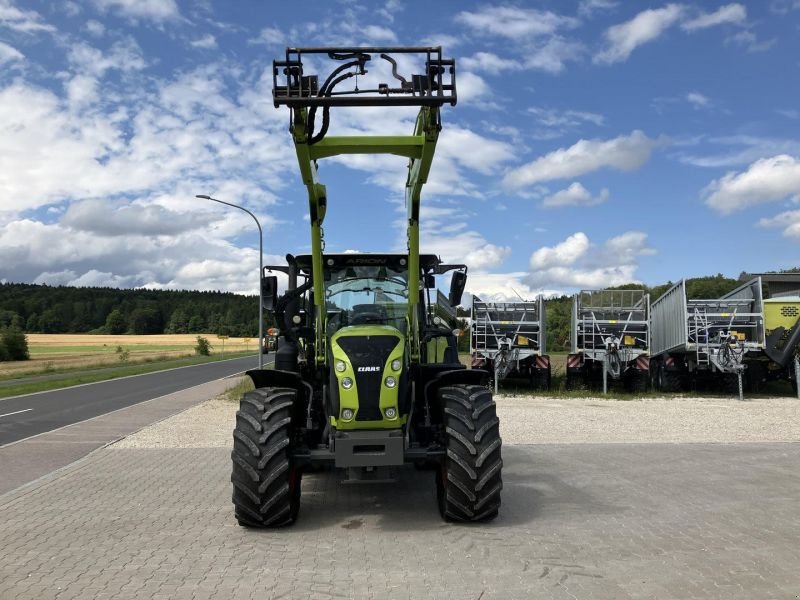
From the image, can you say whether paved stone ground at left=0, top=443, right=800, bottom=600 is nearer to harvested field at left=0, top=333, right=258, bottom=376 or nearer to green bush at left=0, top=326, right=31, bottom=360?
harvested field at left=0, top=333, right=258, bottom=376

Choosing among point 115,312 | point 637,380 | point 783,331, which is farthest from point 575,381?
point 115,312

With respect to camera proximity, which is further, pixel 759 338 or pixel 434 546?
pixel 759 338

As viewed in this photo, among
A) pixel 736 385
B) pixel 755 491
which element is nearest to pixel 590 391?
pixel 736 385

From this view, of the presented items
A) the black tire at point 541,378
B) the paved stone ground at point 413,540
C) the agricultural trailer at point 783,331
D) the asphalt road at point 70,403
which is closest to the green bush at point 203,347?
the asphalt road at point 70,403

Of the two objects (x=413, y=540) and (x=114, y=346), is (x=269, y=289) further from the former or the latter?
(x=114, y=346)

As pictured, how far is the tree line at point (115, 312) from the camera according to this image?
307 ft

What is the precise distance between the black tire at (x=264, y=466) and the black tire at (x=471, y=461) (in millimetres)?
1378

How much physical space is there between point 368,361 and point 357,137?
6.84ft

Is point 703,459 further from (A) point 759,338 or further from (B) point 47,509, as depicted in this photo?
(A) point 759,338

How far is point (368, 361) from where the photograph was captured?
587 cm

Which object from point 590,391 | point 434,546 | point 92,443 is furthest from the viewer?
point 590,391

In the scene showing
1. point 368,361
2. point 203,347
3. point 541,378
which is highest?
point 368,361

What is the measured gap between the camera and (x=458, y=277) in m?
7.20

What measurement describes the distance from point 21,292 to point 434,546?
110092 mm
